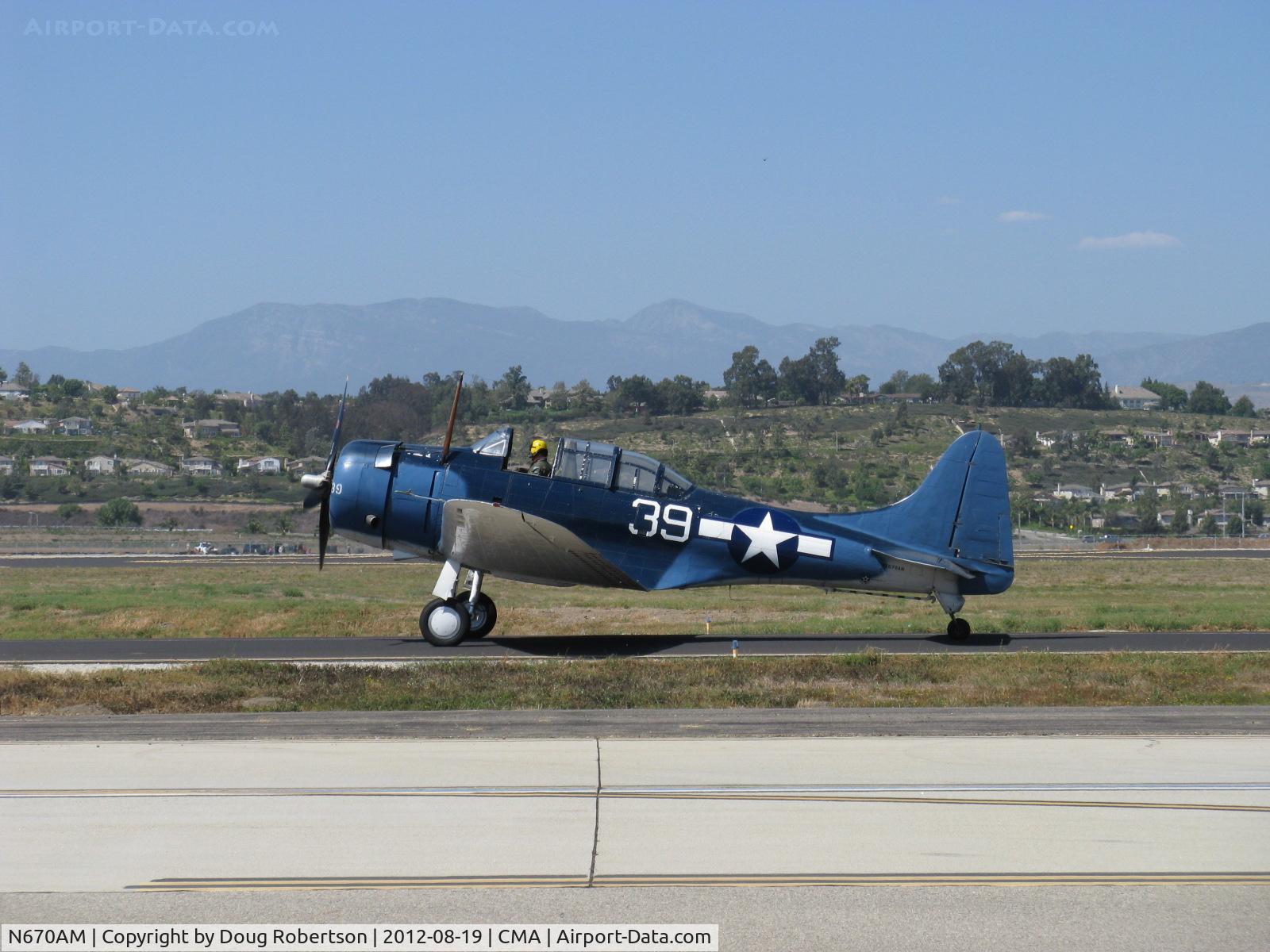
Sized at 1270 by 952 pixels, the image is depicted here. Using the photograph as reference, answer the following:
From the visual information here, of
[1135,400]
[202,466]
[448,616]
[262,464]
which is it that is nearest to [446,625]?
[448,616]

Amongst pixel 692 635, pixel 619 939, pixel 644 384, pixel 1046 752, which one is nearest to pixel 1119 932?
pixel 619 939

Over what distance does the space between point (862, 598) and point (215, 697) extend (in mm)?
19255

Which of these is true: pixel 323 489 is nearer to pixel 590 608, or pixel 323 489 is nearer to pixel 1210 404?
pixel 590 608

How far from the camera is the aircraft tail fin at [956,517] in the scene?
2039 cm

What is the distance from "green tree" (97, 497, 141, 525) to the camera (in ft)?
296

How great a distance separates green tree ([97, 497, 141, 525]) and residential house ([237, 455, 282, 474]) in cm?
1861

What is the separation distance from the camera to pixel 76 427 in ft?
440

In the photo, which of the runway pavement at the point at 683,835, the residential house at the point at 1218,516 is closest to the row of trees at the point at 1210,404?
the residential house at the point at 1218,516

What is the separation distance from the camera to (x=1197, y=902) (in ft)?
23.6

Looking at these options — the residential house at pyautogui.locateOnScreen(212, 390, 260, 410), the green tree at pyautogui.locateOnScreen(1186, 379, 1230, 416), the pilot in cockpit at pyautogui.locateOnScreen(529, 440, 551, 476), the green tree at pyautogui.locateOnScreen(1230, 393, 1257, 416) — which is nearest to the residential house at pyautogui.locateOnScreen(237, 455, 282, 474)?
the residential house at pyautogui.locateOnScreen(212, 390, 260, 410)

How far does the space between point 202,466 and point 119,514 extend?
22727mm

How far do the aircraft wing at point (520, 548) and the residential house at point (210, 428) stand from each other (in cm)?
11733

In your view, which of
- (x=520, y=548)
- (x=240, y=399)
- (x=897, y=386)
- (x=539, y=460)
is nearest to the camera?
(x=520, y=548)

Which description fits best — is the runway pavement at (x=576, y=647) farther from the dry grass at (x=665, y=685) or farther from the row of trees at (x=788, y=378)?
the row of trees at (x=788, y=378)
